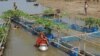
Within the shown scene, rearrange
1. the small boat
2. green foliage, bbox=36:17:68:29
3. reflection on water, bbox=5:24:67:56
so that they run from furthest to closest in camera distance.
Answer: green foliage, bbox=36:17:68:29
reflection on water, bbox=5:24:67:56
the small boat

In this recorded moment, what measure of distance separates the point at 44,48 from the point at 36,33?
4.27 meters

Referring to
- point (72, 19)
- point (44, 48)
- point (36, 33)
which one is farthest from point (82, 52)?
point (72, 19)

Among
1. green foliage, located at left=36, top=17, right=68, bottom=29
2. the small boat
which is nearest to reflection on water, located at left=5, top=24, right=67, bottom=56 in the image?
the small boat

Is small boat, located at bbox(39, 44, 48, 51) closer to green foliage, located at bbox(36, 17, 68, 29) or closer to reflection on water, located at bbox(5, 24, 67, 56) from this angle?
reflection on water, located at bbox(5, 24, 67, 56)

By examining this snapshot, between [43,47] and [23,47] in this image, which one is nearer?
[43,47]

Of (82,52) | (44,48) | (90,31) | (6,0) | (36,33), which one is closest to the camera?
(82,52)

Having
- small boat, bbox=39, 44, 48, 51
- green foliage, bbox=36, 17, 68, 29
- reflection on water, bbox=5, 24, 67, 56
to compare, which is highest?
green foliage, bbox=36, 17, 68, 29

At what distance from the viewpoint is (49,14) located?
25094 mm

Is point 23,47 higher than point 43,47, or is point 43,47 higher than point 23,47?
point 43,47

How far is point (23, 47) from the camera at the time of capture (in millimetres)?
16016

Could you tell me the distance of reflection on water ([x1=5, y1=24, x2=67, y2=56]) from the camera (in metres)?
14.5

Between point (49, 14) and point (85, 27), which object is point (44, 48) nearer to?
point (85, 27)

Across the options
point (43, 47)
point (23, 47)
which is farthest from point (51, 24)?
point (43, 47)

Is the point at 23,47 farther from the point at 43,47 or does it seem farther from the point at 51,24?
the point at 51,24
